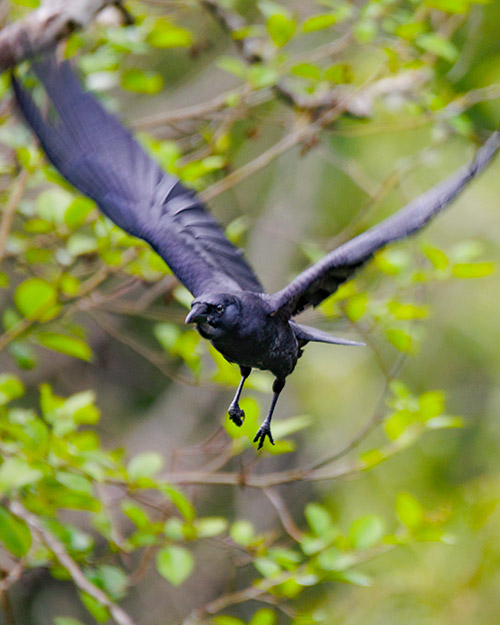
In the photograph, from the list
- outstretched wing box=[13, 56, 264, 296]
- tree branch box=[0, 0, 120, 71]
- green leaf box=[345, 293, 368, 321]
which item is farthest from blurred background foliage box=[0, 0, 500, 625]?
outstretched wing box=[13, 56, 264, 296]

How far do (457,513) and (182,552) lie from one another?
113 inches

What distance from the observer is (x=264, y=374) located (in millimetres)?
3326

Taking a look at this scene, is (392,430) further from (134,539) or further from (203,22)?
(203,22)

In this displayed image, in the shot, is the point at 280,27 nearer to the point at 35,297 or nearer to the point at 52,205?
the point at 52,205

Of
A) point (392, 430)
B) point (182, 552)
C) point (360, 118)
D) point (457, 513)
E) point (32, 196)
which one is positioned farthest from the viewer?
point (457, 513)

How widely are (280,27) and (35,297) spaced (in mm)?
1217

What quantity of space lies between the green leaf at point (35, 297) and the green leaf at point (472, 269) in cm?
134

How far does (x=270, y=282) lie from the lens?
15.5 feet

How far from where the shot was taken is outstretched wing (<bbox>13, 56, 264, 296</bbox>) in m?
2.20

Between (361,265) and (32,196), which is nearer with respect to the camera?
(361,265)

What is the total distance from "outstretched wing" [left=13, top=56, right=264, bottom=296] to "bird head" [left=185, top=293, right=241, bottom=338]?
23 cm

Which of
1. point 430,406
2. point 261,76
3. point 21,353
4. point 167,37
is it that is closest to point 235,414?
point 430,406

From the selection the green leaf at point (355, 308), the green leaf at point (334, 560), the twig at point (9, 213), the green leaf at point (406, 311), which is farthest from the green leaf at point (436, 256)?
the twig at point (9, 213)

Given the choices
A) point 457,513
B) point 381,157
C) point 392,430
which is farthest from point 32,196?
point 457,513
